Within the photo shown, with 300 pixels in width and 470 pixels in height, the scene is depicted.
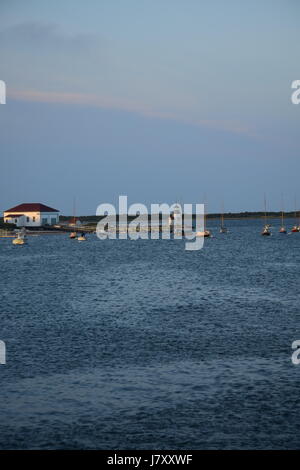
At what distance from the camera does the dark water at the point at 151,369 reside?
73.1 ft

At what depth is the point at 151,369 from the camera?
101ft

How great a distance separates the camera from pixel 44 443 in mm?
21297

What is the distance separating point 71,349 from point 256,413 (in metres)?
14.4

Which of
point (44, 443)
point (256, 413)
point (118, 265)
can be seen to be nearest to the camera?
point (44, 443)

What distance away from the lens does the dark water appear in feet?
73.1
